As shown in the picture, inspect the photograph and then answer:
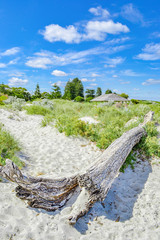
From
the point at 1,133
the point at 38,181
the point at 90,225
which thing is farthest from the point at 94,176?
the point at 1,133

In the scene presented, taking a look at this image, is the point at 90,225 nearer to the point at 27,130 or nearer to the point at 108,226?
the point at 108,226

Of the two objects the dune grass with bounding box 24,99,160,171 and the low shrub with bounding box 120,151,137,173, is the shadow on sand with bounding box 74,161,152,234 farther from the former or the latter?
the dune grass with bounding box 24,99,160,171

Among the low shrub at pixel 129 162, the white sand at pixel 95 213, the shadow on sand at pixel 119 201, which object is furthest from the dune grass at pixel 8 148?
the low shrub at pixel 129 162

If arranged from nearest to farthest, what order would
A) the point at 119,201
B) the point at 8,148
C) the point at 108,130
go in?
the point at 119,201, the point at 8,148, the point at 108,130

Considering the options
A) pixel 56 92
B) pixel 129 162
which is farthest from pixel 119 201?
pixel 56 92

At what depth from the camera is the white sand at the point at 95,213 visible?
2225mm

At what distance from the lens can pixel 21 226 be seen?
2197mm

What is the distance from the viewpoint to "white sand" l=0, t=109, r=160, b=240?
2.22 m

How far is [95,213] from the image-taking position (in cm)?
278

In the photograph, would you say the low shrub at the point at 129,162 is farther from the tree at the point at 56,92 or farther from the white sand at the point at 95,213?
the tree at the point at 56,92

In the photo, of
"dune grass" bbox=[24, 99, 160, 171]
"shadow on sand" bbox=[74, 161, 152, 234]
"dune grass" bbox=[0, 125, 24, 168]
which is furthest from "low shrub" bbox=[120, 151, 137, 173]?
"dune grass" bbox=[0, 125, 24, 168]

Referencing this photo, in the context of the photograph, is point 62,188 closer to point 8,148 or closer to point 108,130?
point 8,148

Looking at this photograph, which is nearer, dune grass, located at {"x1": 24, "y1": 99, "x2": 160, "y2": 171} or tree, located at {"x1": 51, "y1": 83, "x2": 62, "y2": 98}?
dune grass, located at {"x1": 24, "y1": 99, "x2": 160, "y2": 171}

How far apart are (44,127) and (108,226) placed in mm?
6046
